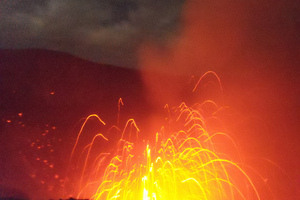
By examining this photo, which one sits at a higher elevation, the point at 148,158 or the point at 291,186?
the point at 148,158

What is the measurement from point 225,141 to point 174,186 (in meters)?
3.60

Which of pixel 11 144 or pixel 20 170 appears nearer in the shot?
pixel 20 170

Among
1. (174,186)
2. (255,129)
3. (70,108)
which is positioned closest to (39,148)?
(70,108)

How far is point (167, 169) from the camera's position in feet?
36.9

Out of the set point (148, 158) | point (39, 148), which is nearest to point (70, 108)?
point (39, 148)

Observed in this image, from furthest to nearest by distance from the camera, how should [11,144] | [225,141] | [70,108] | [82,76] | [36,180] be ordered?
[82,76]
[70,108]
[225,141]
[11,144]
[36,180]

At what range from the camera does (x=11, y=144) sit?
38.0 ft

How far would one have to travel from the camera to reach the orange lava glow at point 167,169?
10.7 meters

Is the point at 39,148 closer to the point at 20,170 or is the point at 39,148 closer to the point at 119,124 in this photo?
the point at 20,170

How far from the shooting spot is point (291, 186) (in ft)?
39.3

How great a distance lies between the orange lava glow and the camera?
35.0 feet

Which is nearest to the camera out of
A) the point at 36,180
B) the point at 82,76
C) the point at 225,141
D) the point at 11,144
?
the point at 36,180

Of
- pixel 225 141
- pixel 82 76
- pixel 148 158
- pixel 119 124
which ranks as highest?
pixel 82 76

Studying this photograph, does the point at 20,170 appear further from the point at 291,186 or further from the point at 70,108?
the point at 291,186
